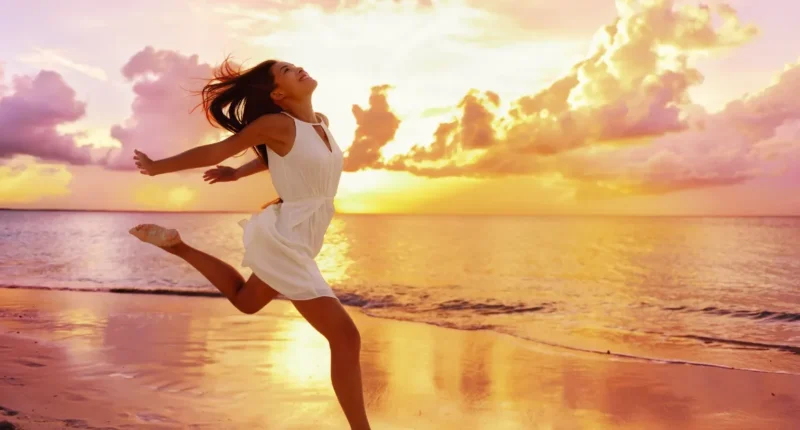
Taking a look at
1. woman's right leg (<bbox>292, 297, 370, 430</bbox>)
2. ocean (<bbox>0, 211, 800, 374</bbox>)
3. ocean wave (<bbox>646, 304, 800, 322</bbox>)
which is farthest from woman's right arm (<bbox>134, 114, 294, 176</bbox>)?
ocean wave (<bbox>646, 304, 800, 322</bbox>)

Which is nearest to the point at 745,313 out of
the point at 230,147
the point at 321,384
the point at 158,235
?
the point at 321,384

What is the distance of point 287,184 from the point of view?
10.4 feet

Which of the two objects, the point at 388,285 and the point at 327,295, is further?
the point at 388,285

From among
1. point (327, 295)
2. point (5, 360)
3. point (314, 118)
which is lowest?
point (5, 360)

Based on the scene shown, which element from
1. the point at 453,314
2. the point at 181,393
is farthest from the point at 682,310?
the point at 181,393

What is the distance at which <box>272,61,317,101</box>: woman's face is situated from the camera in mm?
3170

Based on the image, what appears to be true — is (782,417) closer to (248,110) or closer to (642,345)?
(642,345)

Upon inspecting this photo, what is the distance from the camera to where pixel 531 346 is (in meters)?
8.05

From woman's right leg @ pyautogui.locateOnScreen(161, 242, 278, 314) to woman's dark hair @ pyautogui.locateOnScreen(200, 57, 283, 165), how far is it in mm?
606

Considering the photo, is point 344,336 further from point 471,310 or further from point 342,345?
point 471,310

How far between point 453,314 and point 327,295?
9357mm

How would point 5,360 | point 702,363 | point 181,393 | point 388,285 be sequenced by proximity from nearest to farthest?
point 181,393 → point 5,360 → point 702,363 → point 388,285

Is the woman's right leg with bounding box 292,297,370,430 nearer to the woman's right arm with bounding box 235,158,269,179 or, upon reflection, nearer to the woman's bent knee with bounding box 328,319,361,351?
the woman's bent knee with bounding box 328,319,361,351

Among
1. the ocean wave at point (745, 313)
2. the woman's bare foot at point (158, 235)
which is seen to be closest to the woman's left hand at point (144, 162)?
the woman's bare foot at point (158, 235)
